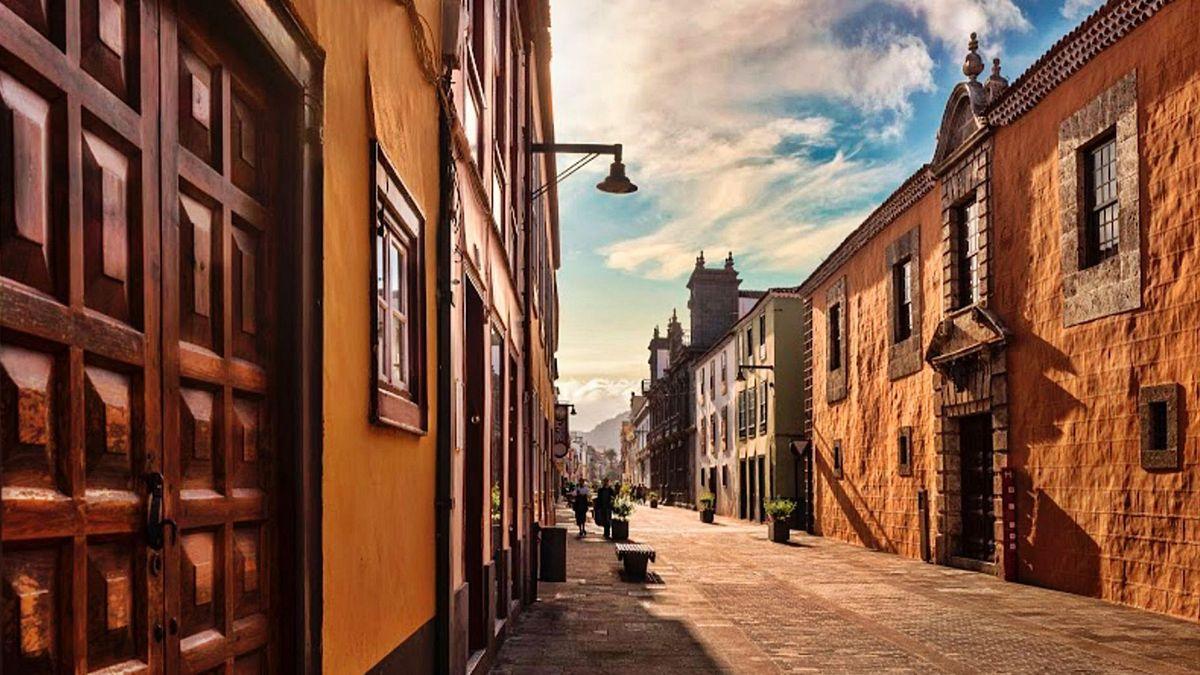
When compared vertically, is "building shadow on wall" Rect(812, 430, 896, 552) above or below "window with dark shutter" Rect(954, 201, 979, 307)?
below

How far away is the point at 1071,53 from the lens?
47.1 feet

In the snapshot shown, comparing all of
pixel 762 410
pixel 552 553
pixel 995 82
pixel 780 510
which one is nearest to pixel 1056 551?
pixel 552 553

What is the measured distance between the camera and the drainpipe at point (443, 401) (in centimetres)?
596

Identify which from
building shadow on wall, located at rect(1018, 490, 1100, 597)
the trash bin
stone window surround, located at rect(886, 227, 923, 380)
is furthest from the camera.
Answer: stone window surround, located at rect(886, 227, 923, 380)

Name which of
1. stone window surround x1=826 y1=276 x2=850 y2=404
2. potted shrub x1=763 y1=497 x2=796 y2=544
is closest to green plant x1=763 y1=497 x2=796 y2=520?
→ potted shrub x1=763 y1=497 x2=796 y2=544

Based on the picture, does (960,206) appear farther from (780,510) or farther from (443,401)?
(443,401)

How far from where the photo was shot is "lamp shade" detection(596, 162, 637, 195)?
43.8 feet

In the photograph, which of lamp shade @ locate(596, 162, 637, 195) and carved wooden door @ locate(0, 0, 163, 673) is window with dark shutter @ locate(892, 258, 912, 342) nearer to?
lamp shade @ locate(596, 162, 637, 195)

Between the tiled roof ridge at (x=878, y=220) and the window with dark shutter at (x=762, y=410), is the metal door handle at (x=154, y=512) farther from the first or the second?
the window with dark shutter at (x=762, y=410)

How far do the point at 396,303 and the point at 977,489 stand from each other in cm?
1562

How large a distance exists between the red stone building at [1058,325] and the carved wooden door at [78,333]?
39.0 ft

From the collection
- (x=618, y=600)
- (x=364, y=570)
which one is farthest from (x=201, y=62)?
(x=618, y=600)

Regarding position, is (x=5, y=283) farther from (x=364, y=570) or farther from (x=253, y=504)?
(x=364, y=570)

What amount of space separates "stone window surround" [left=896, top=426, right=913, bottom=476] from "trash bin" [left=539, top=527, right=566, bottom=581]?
8.47 meters
